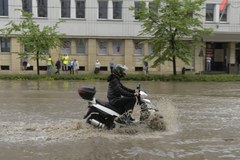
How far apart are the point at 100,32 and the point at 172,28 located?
44.7 feet

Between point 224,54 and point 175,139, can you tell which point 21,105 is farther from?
point 224,54

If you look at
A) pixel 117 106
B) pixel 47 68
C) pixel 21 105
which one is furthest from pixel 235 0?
pixel 117 106

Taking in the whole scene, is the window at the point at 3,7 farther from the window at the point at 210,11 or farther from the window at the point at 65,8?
the window at the point at 210,11

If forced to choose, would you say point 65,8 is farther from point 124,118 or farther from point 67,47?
point 124,118

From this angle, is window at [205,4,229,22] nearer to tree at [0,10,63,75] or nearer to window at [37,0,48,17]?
window at [37,0,48,17]

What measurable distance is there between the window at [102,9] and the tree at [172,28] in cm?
1238

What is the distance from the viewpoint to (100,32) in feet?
158

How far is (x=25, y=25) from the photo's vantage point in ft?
121

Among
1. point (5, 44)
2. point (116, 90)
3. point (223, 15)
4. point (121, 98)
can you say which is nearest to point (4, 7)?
point (5, 44)

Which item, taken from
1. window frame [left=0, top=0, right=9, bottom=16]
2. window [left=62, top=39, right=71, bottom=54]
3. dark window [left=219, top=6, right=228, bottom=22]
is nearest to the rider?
window [left=62, top=39, right=71, bottom=54]

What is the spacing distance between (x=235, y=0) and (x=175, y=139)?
4169 cm

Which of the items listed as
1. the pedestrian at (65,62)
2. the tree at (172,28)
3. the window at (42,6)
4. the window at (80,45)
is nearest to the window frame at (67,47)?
the window at (80,45)

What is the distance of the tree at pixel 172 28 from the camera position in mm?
35438

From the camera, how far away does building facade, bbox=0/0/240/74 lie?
155 feet
